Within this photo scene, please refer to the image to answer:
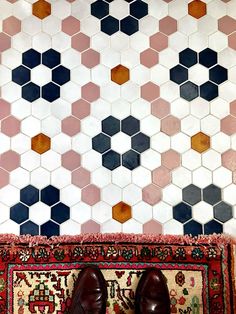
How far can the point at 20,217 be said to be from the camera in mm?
1492

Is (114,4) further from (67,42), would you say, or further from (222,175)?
(222,175)

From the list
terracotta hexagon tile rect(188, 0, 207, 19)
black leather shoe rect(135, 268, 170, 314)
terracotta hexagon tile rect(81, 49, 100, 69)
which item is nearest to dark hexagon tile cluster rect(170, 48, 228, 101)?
terracotta hexagon tile rect(188, 0, 207, 19)

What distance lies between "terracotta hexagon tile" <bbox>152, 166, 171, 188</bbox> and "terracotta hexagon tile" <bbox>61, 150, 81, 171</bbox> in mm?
252

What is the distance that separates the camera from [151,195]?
1.50 metres

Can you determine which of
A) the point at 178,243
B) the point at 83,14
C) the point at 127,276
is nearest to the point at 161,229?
the point at 178,243

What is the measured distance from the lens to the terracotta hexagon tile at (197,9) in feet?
5.13

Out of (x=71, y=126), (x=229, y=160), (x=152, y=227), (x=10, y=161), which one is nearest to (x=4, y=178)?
(x=10, y=161)

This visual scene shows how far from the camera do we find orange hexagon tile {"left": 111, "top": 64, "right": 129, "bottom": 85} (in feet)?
5.04

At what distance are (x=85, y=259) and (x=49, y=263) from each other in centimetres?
11

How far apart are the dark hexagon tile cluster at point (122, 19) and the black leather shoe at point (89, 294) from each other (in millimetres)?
790

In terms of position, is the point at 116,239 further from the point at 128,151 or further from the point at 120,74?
the point at 120,74

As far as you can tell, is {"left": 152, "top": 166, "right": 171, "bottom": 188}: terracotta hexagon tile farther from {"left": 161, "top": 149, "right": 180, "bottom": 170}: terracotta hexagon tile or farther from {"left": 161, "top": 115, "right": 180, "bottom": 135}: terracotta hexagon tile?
{"left": 161, "top": 115, "right": 180, "bottom": 135}: terracotta hexagon tile

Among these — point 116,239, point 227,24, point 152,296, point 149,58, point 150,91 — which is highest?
point 227,24

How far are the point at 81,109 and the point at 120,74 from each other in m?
0.17
